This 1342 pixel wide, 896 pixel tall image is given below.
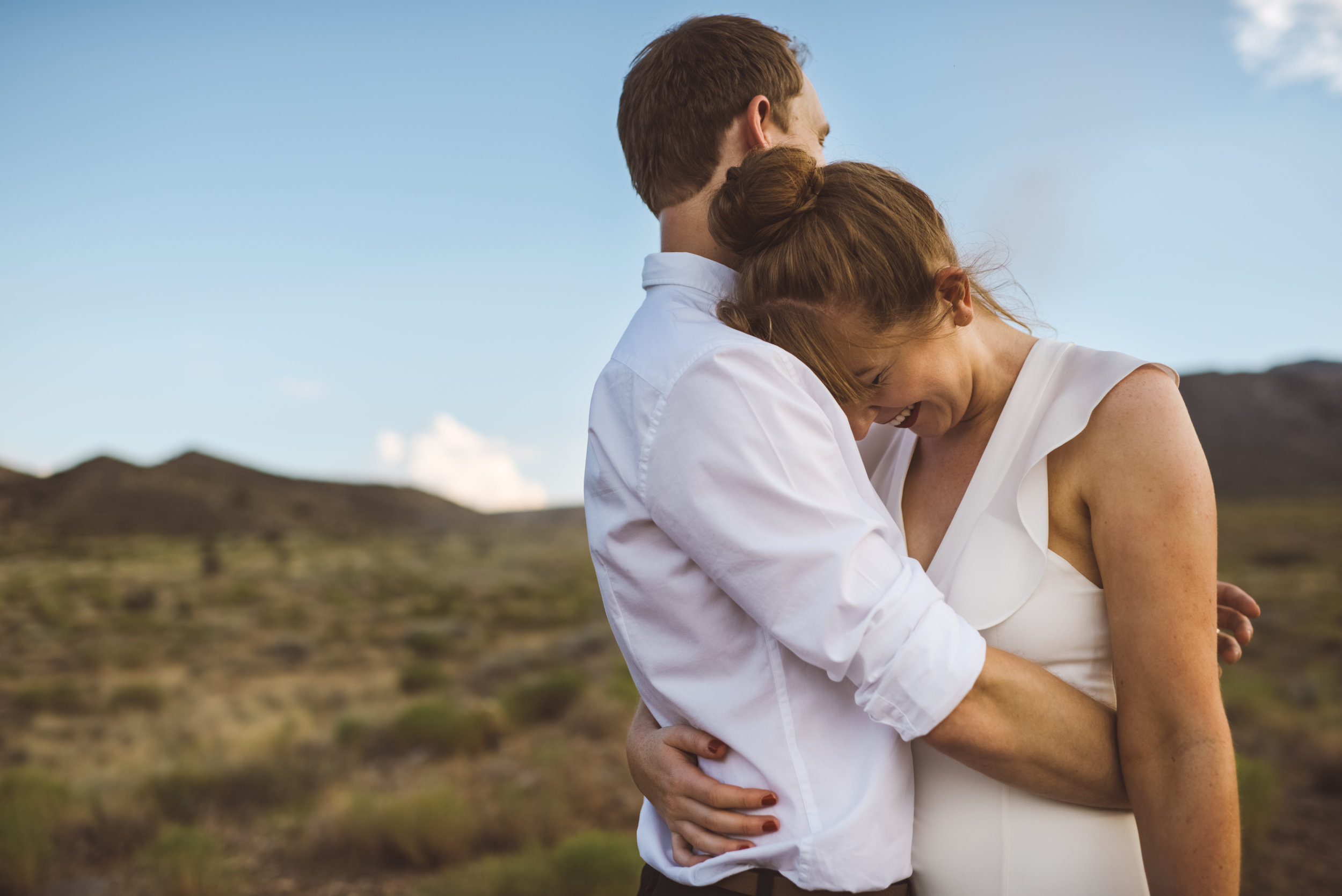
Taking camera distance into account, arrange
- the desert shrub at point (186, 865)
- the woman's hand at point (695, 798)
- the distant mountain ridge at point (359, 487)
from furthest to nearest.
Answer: the distant mountain ridge at point (359, 487), the desert shrub at point (186, 865), the woman's hand at point (695, 798)

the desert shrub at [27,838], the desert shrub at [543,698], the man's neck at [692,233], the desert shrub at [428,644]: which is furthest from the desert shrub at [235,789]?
the desert shrub at [428,644]

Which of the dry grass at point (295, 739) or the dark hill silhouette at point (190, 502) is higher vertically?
the dark hill silhouette at point (190, 502)

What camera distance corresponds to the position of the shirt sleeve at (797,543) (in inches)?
45.9

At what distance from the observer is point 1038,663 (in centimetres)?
154

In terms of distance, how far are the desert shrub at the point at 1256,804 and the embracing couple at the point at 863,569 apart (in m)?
5.54

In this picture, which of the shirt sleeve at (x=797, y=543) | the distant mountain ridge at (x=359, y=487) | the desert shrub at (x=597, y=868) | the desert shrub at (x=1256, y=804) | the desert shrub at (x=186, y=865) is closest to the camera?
the shirt sleeve at (x=797, y=543)

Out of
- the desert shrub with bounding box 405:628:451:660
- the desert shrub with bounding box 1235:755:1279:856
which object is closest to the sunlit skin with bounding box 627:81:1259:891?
the desert shrub with bounding box 1235:755:1279:856

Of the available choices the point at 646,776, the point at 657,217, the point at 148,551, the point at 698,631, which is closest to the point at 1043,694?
the point at 698,631

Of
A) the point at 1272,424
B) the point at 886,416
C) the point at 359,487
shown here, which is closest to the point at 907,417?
the point at 886,416

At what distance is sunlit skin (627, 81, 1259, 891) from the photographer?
139 centimetres

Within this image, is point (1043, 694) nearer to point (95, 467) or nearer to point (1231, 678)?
point (1231, 678)

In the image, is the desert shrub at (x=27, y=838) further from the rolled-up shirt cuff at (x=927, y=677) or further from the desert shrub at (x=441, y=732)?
the rolled-up shirt cuff at (x=927, y=677)

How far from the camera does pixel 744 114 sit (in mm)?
1656

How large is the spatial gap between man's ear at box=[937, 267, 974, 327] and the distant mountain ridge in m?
29.9
